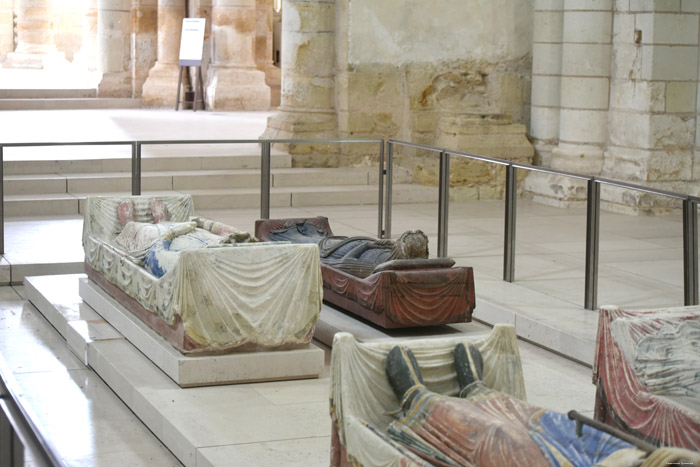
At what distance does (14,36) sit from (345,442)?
27869 millimetres

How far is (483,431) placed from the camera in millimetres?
3342

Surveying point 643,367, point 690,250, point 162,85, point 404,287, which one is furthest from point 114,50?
point 643,367

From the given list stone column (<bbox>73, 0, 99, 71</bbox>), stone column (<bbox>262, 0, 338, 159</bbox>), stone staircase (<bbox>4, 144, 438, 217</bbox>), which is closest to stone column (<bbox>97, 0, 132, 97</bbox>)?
stone column (<bbox>73, 0, 99, 71</bbox>)

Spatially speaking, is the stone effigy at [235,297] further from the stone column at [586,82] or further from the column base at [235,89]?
the column base at [235,89]

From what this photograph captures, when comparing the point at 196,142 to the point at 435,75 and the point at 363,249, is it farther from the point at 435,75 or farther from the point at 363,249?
the point at 435,75

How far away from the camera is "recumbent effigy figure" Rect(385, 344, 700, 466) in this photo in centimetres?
317

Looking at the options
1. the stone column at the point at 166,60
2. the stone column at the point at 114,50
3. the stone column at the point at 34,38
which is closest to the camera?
→ the stone column at the point at 166,60

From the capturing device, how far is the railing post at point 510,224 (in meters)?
7.62

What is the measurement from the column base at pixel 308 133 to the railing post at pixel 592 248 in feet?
17.7

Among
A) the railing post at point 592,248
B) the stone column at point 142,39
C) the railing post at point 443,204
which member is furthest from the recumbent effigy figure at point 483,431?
the stone column at point 142,39

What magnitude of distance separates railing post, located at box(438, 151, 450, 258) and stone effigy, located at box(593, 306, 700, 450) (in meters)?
4.18

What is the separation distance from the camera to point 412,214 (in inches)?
372

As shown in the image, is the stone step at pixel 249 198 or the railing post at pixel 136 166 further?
the stone step at pixel 249 198

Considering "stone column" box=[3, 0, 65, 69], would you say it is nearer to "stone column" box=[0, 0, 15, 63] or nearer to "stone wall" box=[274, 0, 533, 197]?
"stone column" box=[0, 0, 15, 63]
